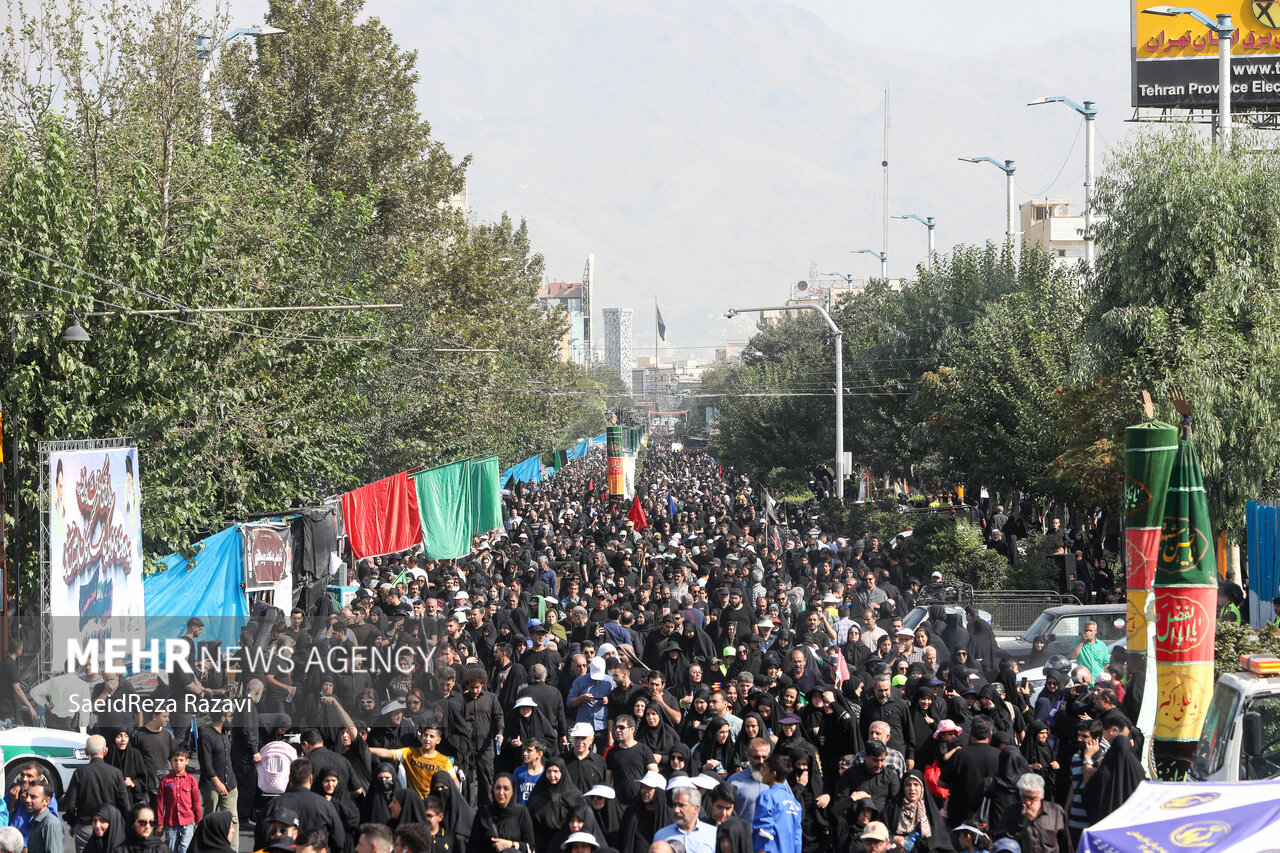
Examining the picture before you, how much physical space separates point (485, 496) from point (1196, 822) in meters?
25.0

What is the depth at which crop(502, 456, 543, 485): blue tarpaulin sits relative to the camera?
4863cm

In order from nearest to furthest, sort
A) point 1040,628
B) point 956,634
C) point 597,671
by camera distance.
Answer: point 597,671 → point 956,634 → point 1040,628

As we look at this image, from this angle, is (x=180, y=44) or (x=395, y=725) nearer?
(x=395, y=725)

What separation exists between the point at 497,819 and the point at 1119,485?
1698 centimetres

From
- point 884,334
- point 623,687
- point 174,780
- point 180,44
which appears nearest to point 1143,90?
point 884,334

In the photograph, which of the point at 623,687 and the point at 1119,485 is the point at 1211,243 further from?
the point at 623,687

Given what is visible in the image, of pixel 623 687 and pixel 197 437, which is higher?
pixel 197 437

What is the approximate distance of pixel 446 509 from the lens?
28.1 metres

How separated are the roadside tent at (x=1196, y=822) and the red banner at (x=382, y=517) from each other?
59.2 ft

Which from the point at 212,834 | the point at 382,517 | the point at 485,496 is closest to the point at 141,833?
the point at 212,834

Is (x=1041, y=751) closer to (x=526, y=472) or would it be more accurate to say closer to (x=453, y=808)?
(x=453, y=808)

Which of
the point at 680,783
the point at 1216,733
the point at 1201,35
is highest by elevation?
the point at 1201,35

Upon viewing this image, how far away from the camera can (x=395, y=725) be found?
407 inches

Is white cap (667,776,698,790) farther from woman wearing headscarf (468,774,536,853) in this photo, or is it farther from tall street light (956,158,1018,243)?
tall street light (956,158,1018,243)
